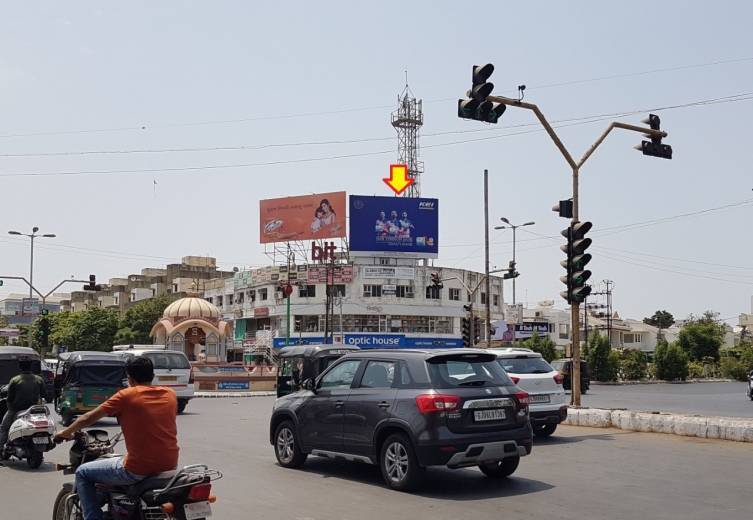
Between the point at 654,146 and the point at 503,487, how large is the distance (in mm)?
10919

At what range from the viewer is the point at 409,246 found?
7456cm

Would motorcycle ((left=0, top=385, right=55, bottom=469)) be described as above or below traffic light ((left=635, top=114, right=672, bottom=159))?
below

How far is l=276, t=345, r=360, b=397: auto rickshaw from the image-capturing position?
20.2 meters

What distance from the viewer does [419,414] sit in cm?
941

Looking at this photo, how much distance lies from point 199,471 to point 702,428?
39.4ft

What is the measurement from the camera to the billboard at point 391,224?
7338cm

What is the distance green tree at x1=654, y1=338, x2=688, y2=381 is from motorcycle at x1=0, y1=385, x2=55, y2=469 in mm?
56493

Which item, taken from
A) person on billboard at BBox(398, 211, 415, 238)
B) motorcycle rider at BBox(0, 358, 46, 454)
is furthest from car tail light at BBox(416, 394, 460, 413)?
person on billboard at BBox(398, 211, 415, 238)

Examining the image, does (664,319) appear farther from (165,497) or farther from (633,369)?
(165,497)

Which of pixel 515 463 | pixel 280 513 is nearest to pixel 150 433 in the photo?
pixel 280 513

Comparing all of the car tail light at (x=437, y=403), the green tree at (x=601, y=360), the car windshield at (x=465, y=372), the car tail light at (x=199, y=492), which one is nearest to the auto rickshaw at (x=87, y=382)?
the car windshield at (x=465, y=372)

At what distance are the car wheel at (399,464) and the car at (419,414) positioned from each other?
12 millimetres

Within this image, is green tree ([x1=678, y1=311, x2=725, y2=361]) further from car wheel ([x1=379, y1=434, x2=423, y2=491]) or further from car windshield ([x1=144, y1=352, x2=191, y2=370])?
→ car wheel ([x1=379, y1=434, x2=423, y2=491])

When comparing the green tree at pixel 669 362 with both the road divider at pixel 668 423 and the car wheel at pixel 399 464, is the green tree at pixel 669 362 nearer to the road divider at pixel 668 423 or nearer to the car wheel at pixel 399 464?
the road divider at pixel 668 423
